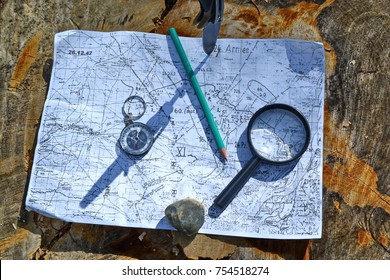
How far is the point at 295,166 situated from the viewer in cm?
153

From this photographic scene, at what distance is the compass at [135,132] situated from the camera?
5.03 feet

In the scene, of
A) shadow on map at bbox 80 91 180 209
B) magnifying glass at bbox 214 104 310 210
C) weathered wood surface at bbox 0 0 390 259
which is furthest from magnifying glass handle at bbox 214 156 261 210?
shadow on map at bbox 80 91 180 209

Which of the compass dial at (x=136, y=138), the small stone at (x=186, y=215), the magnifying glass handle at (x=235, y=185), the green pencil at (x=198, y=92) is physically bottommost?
the small stone at (x=186, y=215)

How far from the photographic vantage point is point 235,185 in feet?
4.95

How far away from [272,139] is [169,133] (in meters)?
0.34

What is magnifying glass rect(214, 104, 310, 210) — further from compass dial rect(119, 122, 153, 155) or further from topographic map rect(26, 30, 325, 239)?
compass dial rect(119, 122, 153, 155)

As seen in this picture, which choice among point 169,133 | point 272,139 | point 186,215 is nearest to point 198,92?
point 169,133

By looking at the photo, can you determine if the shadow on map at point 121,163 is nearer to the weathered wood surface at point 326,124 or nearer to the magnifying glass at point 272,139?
the weathered wood surface at point 326,124

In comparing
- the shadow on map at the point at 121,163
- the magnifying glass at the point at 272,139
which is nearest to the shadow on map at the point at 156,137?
the shadow on map at the point at 121,163

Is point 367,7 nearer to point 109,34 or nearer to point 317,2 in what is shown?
point 317,2

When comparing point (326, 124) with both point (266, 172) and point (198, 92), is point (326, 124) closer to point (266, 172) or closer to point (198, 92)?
point (266, 172)

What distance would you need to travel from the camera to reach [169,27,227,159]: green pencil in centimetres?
153
